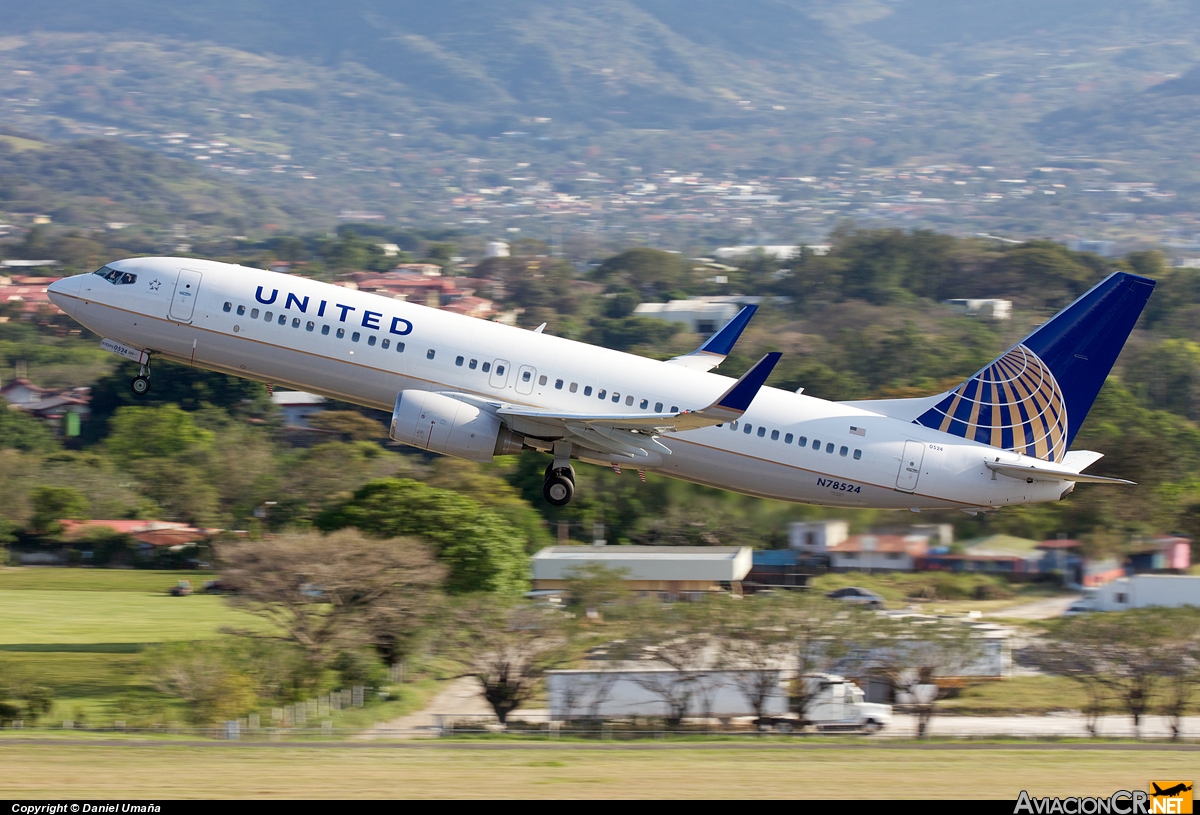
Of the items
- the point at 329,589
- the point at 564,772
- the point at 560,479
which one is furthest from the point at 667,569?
the point at 564,772

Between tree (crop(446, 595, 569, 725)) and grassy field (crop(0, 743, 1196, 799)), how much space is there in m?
12.2

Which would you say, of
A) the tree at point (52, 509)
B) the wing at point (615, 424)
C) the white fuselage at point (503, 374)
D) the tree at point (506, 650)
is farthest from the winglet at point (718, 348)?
the tree at point (52, 509)

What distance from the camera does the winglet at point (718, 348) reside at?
37469 mm

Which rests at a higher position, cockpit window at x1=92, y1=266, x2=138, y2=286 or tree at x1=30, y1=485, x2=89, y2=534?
cockpit window at x1=92, y1=266, x2=138, y2=286

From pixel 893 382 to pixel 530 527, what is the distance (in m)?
46.4

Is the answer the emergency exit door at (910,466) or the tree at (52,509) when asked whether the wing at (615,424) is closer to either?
the emergency exit door at (910,466)

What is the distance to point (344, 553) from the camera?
4612 cm

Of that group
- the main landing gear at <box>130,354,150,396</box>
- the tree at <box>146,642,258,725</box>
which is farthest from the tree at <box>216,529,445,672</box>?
the main landing gear at <box>130,354,150,396</box>

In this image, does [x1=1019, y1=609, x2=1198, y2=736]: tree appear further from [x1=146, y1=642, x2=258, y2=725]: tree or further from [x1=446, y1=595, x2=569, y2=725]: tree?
[x1=146, y1=642, x2=258, y2=725]: tree

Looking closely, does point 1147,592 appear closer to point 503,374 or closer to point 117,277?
point 503,374

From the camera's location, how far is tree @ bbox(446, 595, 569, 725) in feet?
142

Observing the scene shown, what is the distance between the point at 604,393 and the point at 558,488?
2.72 m

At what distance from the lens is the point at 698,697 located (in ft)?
138

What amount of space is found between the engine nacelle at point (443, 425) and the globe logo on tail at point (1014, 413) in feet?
38.0
